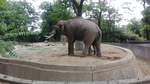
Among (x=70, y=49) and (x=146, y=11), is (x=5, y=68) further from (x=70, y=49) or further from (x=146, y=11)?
(x=146, y=11)

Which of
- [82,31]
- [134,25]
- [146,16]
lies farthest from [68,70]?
[134,25]

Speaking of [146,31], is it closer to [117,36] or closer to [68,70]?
[117,36]

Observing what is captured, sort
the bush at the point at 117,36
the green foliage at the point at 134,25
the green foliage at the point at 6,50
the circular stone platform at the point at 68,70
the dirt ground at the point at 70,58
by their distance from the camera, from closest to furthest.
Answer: the circular stone platform at the point at 68,70
the dirt ground at the point at 70,58
the green foliage at the point at 6,50
the bush at the point at 117,36
the green foliage at the point at 134,25

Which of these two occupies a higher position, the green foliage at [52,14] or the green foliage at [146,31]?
the green foliage at [52,14]

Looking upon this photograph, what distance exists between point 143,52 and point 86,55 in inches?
258

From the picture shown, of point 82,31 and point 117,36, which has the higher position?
point 82,31

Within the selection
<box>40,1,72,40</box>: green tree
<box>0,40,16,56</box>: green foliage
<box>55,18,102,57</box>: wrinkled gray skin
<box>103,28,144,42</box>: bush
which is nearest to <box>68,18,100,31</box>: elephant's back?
<box>55,18,102,57</box>: wrinkled gray skin

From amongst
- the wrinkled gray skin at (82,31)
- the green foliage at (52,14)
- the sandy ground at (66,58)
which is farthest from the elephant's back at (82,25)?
the green foliage at (52,14)

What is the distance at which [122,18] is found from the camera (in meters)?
31.0

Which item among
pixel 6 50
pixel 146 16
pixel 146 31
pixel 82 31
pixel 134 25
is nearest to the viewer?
pixel 82 31

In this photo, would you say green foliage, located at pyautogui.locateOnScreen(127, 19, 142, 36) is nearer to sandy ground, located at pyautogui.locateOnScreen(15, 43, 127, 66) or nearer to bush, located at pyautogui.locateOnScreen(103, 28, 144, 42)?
bush, located at pyautogui.locateOnScreen(103, 28, 144, 42)

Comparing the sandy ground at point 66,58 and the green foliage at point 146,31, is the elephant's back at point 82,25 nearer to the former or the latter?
the sandy ground at point 66,58

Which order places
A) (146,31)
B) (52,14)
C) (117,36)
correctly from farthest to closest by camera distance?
(146,31) → (117,36) → (52,14)

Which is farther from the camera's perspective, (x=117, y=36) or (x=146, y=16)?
(x=146, y=16)
